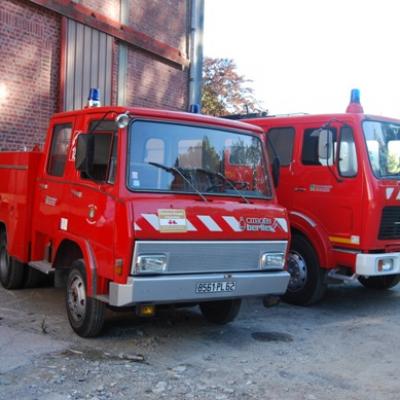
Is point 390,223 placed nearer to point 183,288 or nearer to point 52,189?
point 183,288

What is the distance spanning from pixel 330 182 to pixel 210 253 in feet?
9.66

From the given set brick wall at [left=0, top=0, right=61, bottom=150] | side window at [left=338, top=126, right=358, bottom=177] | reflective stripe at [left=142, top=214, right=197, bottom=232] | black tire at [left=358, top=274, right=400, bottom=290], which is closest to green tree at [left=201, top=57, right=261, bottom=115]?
brick wall at [left=0, top=0, right=61, bottom=150]

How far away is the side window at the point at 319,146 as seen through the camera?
7.65 meters

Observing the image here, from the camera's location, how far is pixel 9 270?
786 cm

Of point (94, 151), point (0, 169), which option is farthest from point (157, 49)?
point (94, 151)

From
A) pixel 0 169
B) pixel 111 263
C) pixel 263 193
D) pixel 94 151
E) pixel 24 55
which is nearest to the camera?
pixel 111 263

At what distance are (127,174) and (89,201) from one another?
600mm

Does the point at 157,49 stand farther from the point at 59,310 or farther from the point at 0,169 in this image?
the point at 59,310

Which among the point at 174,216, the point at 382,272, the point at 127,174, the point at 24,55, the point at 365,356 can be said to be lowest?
the point at 365,356

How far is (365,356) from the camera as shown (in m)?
5.86

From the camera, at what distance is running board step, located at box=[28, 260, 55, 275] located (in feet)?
21.1

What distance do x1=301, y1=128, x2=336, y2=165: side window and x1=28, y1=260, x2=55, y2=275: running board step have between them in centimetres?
382

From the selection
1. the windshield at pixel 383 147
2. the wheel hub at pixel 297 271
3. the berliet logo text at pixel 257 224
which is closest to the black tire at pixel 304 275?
the wheel hub at pixel 297 271

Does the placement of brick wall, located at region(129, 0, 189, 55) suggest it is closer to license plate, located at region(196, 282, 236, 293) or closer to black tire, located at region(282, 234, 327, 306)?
black tire, located at region(282, 234, 327, 306)
